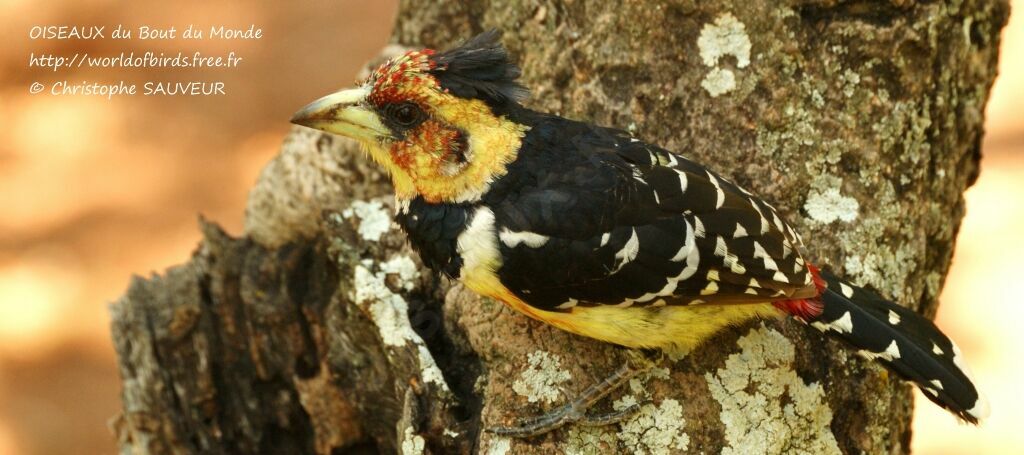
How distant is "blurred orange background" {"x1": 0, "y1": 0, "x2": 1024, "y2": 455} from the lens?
5781 mm

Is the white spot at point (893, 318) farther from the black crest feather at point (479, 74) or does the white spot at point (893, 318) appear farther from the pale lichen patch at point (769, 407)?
the black crest feather at point (479, 74)

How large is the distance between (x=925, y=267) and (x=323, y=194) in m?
2.53

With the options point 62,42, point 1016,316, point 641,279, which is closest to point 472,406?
point 641,279

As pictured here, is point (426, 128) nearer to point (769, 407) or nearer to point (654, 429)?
point (654, 429)

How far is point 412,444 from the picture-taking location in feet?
11.2

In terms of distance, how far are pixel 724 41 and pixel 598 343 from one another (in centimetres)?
129

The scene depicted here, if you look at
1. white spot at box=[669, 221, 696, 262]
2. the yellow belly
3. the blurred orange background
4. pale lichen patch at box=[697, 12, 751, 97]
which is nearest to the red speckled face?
the yellow belly

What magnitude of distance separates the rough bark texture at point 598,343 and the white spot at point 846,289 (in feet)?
0.68

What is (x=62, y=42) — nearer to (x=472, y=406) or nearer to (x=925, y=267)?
(x=472, y=406)

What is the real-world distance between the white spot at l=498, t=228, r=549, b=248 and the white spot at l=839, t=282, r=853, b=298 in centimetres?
107

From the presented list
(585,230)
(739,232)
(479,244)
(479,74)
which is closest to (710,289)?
(739,232)

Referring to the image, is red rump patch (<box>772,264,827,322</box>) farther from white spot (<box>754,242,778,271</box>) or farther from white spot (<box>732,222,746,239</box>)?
white spot (<box>732,222,746,239</box>)

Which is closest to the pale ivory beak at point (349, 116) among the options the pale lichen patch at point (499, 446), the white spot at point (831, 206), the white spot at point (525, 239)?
the white spot at point (525, 239)

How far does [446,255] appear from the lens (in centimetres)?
327
